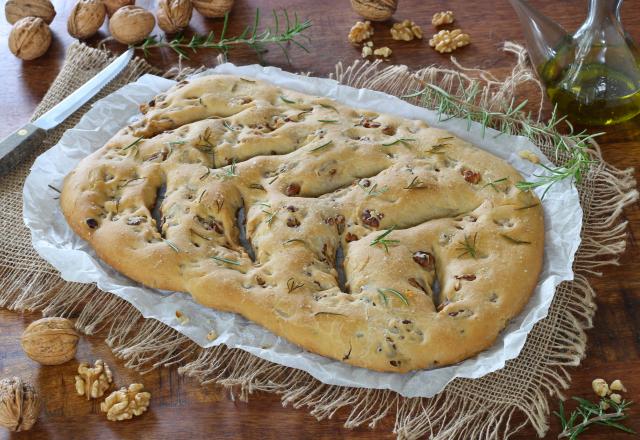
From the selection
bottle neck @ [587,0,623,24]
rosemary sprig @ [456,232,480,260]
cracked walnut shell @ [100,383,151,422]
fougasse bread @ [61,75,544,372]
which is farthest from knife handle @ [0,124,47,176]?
bottle neck @ [587,0,623,24]

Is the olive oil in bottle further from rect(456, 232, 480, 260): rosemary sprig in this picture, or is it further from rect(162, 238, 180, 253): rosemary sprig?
rect(162, 238, 180, 253): rosemary sprig

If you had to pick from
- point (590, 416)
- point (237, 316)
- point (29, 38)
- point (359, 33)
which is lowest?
point (590, 416)

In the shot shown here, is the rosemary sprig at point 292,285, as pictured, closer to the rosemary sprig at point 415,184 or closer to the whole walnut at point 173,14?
the rosemary sprig at point 415,184

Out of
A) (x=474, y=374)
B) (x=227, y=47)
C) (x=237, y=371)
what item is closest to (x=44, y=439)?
(x=237, y=371)

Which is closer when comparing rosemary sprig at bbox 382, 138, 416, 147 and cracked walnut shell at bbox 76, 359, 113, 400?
cracked walnut shell at bbox 76, 359, 113, 400

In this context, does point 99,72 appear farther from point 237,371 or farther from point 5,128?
point 237,371

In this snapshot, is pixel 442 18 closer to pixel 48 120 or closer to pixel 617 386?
pixel 48 120

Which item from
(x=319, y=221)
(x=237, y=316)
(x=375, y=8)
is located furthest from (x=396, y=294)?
(x=375, y=8)
